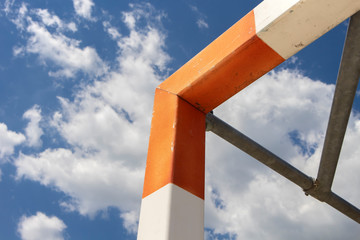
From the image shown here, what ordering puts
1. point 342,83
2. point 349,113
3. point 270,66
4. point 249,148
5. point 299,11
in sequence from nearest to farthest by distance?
point 299,11 < point 270,66 < point 342,83 < point 349,113 < point 249,148

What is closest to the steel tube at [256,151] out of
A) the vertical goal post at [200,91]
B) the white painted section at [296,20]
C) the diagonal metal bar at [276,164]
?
the diagonal metal bar at [276,164]

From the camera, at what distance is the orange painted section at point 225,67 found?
2.49 metres

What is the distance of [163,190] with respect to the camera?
229 centimetres

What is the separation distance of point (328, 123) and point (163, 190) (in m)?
2.26

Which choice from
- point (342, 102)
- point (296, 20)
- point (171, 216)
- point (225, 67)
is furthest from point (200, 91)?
point (342, 102)

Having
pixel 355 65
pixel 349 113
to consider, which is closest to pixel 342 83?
pixel 355 65

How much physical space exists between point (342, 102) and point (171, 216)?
7.23ft

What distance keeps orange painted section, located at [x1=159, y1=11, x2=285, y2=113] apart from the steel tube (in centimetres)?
53

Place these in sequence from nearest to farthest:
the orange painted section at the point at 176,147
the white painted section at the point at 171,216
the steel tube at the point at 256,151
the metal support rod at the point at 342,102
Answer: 1. the white painted section at the point at 171,216
2. the orange painted section at the point at 176,147
3. the metal support rod at the point at 342,102
4. the steel tube at the point at 256,151

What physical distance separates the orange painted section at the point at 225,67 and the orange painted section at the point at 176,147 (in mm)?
130

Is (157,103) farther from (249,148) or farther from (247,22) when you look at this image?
(249,148)

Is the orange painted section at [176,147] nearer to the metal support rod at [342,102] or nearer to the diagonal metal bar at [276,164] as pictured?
the diagonal metal bar at [276,164]

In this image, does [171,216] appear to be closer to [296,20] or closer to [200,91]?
[200,91]

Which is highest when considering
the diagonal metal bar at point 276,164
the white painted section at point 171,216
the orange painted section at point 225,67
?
the diagonal metal bar at point 276,164
